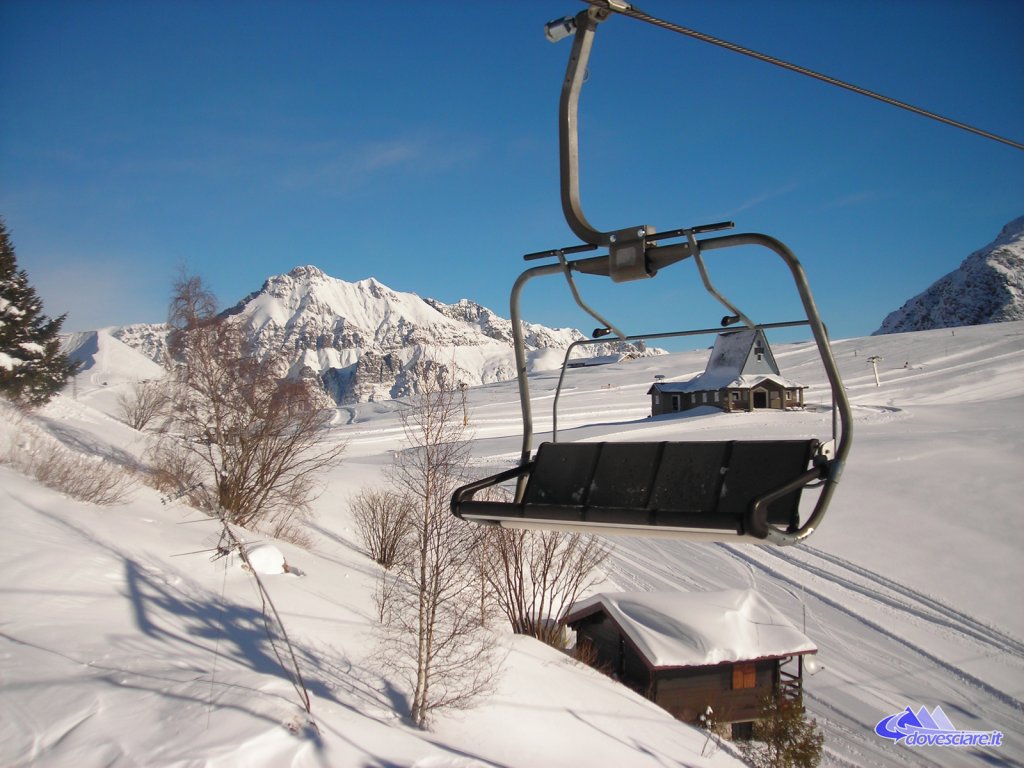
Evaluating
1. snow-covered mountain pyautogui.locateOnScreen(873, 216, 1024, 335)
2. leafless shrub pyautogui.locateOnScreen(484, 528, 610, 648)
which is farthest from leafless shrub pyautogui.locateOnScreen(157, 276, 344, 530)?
snow-covered mountain pyautogui.locateOnScreen(873, 216, 1024, 335)

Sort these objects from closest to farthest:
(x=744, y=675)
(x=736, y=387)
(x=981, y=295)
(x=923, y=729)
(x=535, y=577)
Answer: (x=923, y=729), (x=744, y=675), (x=535, y=577), (x=736, y=387), (x=981, y=295)

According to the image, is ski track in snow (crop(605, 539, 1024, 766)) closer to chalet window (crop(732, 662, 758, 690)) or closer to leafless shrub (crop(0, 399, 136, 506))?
chalet window (crop(732, 662, 758, 690))

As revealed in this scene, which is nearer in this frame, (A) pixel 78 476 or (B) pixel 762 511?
(B) pixel 762 511

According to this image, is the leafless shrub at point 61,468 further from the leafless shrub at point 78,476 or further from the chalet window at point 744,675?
the chalet window at point 744,675

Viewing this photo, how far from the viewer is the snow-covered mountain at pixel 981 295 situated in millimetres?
177875

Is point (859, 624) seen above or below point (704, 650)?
above

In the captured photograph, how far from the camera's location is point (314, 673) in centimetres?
1123

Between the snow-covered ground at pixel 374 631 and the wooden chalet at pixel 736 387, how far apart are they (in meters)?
16.2

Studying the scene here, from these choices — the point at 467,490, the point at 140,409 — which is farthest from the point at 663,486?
the point at 140,409

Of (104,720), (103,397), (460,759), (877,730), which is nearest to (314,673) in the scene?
(460,759)

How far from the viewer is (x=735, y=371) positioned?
5428 cm

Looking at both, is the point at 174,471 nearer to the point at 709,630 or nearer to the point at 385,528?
the point at 385,528

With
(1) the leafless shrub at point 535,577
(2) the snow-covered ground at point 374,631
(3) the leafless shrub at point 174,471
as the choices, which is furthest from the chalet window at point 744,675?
(3) the leafless shrub at point 174,471

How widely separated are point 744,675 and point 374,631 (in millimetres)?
12029
